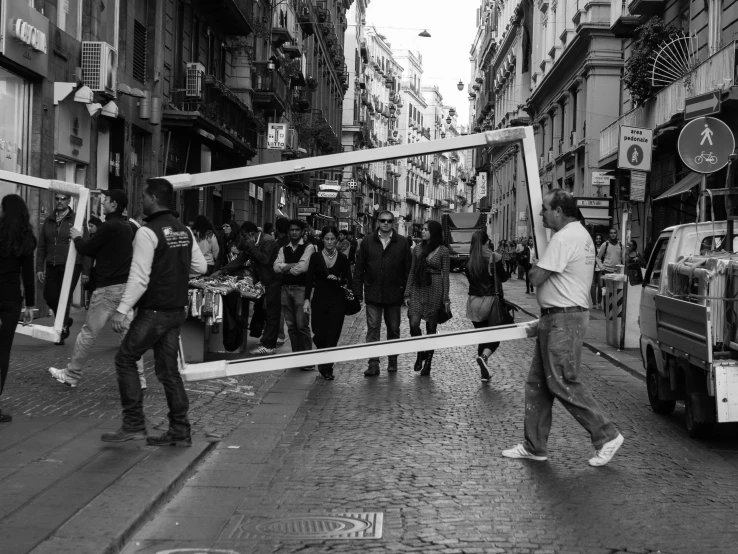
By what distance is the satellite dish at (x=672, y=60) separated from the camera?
25000 mm

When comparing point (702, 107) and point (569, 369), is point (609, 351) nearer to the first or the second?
point (702, 107)

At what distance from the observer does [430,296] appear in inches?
480

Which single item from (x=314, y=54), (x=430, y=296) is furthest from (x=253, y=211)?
(x=430, y=296)

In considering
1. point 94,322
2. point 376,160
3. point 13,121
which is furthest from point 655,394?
point 13,121

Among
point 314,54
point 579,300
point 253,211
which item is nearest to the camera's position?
point 579,300

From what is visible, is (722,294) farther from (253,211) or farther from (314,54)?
(314,54)

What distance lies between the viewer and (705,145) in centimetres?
1192

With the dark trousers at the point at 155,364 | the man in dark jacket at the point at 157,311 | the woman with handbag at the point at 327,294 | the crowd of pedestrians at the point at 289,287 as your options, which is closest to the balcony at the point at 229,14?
the crowd of pedestrians at the point at 289,287

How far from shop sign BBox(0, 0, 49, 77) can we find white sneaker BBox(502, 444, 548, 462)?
10.7 m

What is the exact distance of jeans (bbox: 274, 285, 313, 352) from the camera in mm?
12305

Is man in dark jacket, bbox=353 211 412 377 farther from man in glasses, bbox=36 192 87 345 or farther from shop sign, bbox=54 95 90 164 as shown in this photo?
shop sign, bbox=54 95 90 164

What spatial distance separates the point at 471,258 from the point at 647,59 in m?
16.8

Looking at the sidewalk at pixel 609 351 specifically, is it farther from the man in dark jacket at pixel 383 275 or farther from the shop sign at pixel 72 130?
the shop sign at pixel 72 130

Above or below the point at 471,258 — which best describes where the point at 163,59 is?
above
